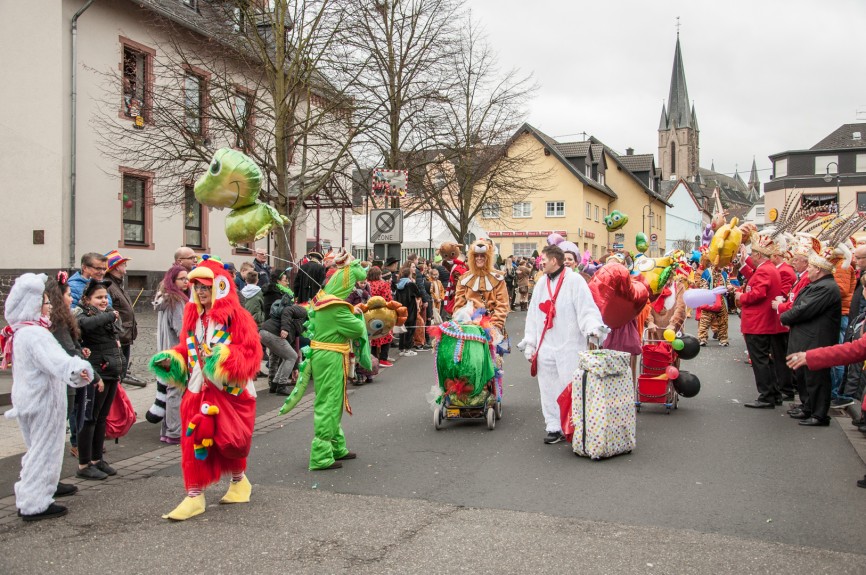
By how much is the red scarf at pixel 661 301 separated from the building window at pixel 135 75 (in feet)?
46.6

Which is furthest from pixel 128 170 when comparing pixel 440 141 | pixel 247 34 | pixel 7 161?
pixel 440 141

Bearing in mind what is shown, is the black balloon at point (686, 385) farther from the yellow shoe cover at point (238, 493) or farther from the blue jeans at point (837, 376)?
the yellow shoe cover at point (238, 493)

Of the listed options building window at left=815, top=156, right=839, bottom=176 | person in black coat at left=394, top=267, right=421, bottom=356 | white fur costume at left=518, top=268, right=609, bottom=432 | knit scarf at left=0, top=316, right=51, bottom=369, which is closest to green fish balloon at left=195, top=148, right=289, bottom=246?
knit scarf at left=0, top=316, right=51, bottom=369

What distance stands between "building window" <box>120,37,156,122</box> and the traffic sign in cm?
721

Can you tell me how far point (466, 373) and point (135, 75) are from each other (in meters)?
16.7

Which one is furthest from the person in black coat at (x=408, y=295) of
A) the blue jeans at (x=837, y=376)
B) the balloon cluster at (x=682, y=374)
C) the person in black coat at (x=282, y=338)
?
the blue jeans at (x=837, y=376)

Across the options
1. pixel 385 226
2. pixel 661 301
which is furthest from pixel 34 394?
pixel 385 226

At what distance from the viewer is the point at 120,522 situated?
16.6 feet

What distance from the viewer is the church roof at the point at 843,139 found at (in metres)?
65.7

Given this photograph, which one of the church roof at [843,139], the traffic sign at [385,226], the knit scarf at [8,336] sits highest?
the church roof at [843,139]

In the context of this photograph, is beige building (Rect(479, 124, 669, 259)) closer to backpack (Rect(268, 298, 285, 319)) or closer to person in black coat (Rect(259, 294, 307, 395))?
person in black coat (Rect(259, 294, 307, 395))

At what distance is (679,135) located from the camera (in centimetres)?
10862

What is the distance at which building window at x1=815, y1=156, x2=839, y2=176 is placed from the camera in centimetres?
6519

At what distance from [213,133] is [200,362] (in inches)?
584
